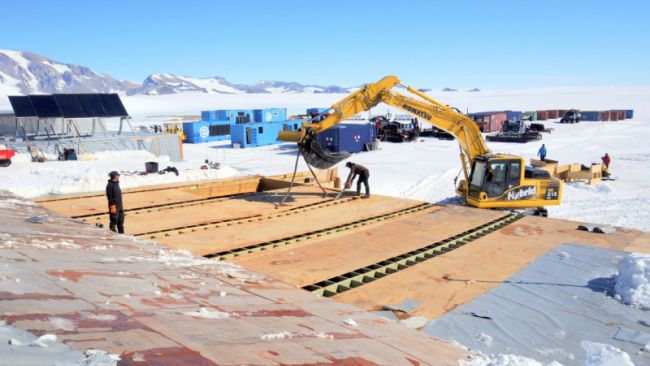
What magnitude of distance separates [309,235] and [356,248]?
1333 millimetres

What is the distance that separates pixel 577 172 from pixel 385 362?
23.2 meters

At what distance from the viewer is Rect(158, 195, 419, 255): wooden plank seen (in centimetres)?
1003

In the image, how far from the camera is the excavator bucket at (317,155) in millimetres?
14672

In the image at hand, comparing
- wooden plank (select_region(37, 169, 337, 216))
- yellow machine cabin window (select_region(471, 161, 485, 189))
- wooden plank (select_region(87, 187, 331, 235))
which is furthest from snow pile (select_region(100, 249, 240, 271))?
yellow machine cabin window (select_region(471, 161, 485, 189))

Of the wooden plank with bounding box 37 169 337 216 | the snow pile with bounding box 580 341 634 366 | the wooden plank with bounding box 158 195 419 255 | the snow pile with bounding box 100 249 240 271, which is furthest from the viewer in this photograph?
the wooden plank with bounding box 37 169 337 216

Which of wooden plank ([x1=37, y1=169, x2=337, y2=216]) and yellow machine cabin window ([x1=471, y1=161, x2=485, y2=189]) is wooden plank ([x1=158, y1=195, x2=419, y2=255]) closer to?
yellow machine cabin window ([x1=471, y1=161, x2=485, y2=189])

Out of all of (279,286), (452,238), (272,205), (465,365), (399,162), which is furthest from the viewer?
(399,162)

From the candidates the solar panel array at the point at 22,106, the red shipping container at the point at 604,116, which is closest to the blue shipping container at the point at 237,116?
the solar panel array at the point at 22,106

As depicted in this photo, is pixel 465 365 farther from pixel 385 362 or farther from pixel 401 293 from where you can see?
pixel 401 293

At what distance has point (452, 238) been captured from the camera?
1077cm

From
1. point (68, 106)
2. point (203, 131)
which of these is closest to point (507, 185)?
point (68, 106)

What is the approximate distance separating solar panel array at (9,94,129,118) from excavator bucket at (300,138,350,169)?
18597 millimetres

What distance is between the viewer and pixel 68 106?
28969 millimetres

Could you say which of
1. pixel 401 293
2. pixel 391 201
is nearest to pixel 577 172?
pixel 391 201
